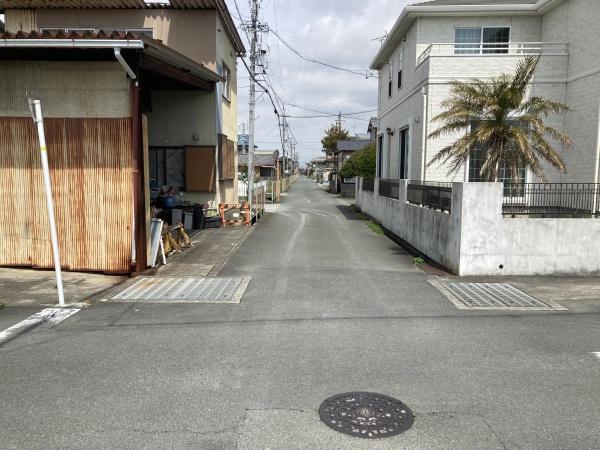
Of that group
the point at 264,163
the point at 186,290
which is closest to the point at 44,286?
the point at 186,290

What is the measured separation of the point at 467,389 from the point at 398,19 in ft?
52.6

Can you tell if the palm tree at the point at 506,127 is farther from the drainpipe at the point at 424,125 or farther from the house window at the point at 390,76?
the house window at the point at 390,76

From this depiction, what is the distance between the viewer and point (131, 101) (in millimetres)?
8672

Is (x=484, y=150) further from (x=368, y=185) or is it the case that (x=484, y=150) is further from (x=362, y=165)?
(x=362, y=165)

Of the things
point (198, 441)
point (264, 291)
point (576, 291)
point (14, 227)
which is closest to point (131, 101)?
point (14, 227)

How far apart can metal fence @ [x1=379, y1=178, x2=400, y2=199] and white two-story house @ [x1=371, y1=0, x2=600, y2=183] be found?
756 mm

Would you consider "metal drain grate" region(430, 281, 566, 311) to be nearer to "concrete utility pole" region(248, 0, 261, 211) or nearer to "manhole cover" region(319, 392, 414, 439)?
"manhole cover" region(319, 392, 414, 439)

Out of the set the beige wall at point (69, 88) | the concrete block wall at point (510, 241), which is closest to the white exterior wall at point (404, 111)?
the concrete block wall at point (510, 241)

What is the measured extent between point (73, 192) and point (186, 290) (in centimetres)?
288

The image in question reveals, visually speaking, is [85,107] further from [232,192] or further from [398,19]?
[398,19]

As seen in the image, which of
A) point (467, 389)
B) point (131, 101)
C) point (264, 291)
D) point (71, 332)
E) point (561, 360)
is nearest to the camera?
point (467, 389)

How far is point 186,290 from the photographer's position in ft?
26.3

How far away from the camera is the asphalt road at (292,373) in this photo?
357 cm

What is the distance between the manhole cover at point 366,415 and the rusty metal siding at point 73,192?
19.8 ft
